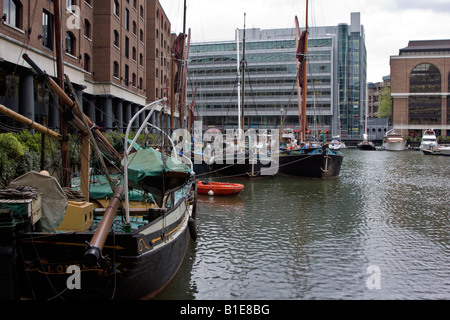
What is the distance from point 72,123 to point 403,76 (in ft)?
398

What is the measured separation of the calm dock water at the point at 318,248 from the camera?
427 inches

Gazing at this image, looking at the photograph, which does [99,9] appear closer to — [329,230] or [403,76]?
[329,230]

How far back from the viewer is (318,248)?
47.1 feet

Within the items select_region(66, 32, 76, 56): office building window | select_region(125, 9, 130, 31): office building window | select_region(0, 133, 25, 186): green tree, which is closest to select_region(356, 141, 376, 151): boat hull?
select_region(125, 9, 130, 31): office building window

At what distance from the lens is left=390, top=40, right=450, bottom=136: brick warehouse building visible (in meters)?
114

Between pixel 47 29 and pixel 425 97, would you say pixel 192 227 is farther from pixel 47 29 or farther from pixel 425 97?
pixel 425 97

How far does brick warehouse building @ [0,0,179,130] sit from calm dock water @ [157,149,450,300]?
5426 millimetres

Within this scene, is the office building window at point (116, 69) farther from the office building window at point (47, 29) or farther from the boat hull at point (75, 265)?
the boat hull at point (75, 265)

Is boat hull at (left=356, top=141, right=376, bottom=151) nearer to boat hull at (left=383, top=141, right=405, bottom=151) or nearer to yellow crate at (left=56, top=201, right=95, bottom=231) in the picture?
boat hull at (left=383, top=141, right=405, bottom=151)

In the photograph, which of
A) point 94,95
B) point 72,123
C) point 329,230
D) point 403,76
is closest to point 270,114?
point 403,76

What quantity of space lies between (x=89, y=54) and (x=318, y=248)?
96.8 ft

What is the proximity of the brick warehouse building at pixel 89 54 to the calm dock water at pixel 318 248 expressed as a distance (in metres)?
5.43
